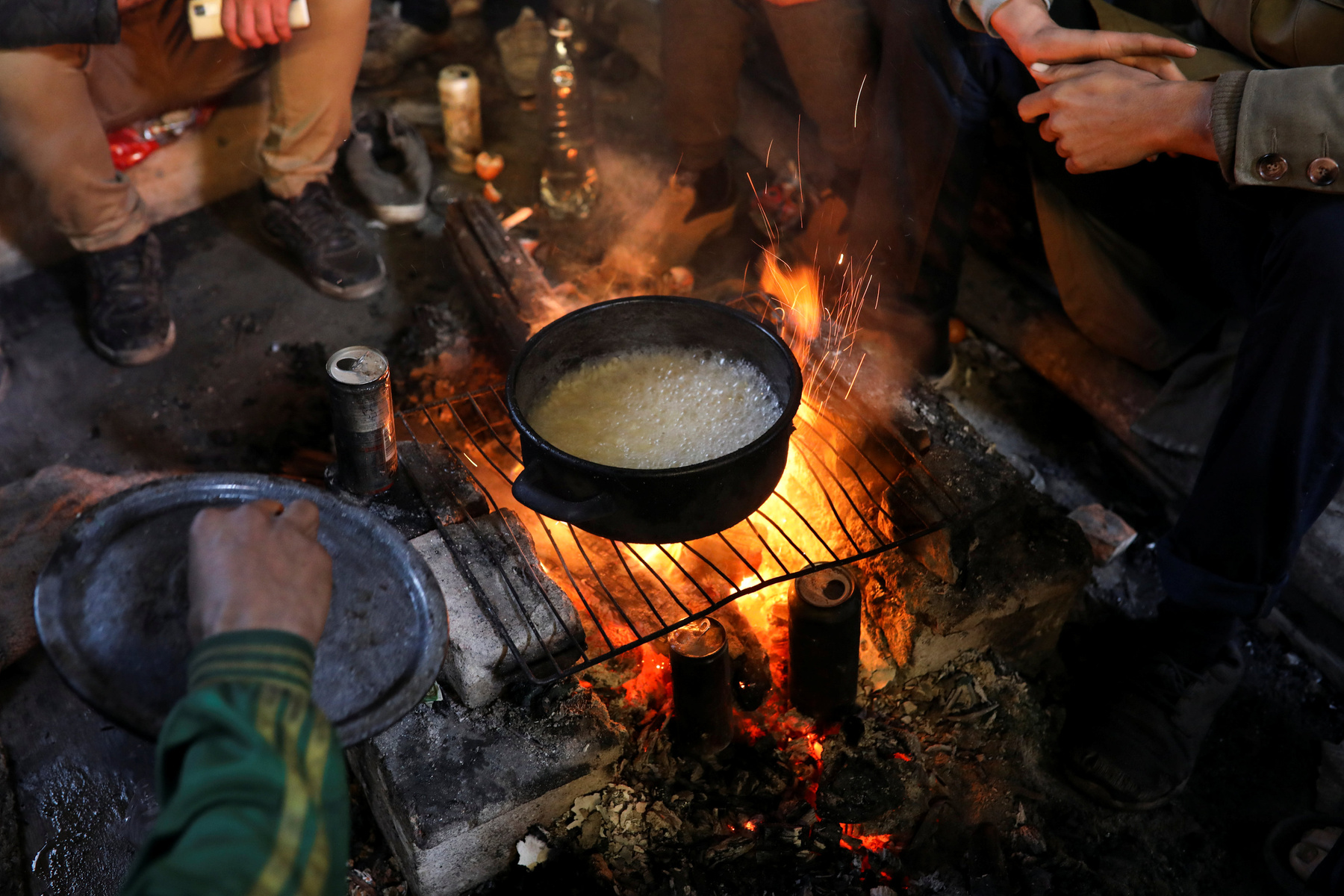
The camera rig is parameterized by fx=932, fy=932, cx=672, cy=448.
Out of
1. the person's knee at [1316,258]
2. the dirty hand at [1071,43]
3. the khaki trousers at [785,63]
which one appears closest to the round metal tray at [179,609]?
the person's knee at [1316,258]

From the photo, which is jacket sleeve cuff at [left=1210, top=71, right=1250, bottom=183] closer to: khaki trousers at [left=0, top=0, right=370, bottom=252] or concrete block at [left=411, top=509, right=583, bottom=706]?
concrete block at [left=411, top=509, right=583, bottom=706]

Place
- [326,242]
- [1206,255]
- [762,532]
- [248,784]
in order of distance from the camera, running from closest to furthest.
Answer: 1. [248,784]
2. [1206,255]
3. [762,532]
4. [326,242]

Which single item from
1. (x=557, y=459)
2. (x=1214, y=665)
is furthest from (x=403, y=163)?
(x=1214, y=665)

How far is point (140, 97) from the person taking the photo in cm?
361

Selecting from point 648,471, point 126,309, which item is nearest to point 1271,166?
point 648,471

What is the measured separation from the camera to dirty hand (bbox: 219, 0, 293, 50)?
3.16 meters

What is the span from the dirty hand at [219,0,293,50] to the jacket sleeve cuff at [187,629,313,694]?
107 inches

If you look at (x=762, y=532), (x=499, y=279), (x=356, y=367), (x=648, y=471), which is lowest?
(x=762, y=532)

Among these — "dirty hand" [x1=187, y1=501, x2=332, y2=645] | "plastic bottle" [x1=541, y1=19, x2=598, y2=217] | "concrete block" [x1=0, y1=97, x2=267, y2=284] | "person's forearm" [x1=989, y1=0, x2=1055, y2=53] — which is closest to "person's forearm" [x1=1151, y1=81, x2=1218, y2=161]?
"person's forearm" [x1=989, y1=0, x2=1055, y2=53]

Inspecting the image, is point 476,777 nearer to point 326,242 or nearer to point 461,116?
point 326,242

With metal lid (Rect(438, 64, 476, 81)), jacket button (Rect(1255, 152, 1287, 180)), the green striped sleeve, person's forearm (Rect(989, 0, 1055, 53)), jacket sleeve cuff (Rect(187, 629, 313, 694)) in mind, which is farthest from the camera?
metal lid (Rect(438, 64, 476, 81))

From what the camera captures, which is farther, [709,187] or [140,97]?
[709,187]

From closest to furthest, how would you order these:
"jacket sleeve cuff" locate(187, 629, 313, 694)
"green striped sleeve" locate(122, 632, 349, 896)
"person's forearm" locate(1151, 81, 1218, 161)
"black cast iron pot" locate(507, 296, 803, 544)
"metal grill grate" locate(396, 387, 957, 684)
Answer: "green striped sleeve" locate(122, 632, 349, 896)
"jacket sleeve cuff" locate(187, 629, 313, 694)
"black cast iron pot" locate(507, 296, 803, 544)
"person's forearm" locate(1151, 81, 1218, 161)
"metal grill grate" locate(396, 387, 957, 684)

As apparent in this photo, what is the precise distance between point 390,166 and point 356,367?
2592 mm
